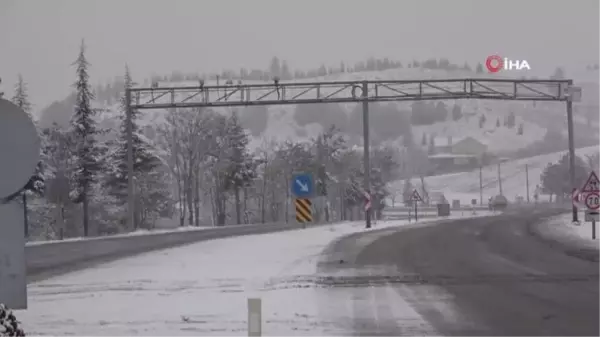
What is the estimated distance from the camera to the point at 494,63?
46938 millimetres

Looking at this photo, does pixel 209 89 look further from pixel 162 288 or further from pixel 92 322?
pixel 92 322

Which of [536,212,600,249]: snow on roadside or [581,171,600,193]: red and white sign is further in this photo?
[536,212,600,249]: snow on roadside

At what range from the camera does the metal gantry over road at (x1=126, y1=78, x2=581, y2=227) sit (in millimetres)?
46438

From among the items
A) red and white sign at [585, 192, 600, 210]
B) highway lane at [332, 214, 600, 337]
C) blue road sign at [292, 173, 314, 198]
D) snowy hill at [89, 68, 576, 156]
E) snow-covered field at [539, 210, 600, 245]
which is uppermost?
snowy hill at [89, 68, 576, 156]

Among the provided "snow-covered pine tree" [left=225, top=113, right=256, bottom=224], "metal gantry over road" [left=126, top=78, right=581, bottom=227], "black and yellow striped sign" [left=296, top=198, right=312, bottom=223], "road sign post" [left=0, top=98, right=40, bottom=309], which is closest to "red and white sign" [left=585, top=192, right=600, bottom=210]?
"black and yellow striped sign" [left=296, top=198, right=312, bottom=223]

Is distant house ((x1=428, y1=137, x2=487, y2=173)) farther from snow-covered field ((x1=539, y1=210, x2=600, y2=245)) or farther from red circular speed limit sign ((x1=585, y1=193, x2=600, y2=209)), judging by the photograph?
red circular speed limit sign ((x1=585, y1=193, x2=600, y2=209))

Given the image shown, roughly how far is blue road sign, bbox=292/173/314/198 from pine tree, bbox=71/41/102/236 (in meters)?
45.2

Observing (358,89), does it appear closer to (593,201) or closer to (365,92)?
(365,92)

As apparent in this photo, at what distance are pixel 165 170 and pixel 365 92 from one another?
2063 inches

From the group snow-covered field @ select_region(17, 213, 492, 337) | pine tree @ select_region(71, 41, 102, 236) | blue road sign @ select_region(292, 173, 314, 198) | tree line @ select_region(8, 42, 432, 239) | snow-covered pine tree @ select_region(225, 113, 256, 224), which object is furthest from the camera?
snow-covered pine tree @ select_region(225, 113, 256, 224)

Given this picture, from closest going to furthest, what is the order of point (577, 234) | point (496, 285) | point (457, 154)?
1. point (496, 285)
2. point (577, 234)
3. point (457, 154)

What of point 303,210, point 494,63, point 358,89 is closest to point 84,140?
point 358,89

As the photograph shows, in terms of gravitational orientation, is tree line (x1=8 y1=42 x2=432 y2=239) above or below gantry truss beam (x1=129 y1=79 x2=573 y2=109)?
below

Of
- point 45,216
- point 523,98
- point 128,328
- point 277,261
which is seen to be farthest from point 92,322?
point 45,216
